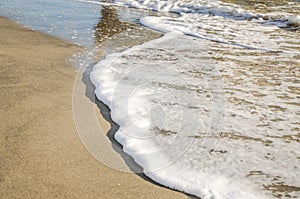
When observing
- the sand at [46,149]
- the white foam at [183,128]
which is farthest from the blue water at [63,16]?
the sand at [46,149]

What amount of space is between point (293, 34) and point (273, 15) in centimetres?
242

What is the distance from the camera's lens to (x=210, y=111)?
3109 millimetres

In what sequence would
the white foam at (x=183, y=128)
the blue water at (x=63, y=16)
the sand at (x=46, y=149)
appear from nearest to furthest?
the sand at (x=46, y=149) → the white foam at (x=183, y=128) → the blue water at (x=63, y=16)

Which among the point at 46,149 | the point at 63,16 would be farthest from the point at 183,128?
the point at 63,16

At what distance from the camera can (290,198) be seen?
2020 millimetres

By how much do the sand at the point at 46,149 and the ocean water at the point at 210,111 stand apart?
27cm

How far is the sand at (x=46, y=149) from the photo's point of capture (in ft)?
6.50

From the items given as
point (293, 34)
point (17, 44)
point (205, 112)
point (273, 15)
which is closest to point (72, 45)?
point (17, 44)

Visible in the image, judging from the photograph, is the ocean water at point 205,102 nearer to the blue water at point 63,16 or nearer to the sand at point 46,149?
the blue water at point 63,16

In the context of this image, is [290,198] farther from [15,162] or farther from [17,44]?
[17,44]

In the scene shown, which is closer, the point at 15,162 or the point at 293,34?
the point at 15,162

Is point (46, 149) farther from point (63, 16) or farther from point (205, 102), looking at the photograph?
point (63, 16)

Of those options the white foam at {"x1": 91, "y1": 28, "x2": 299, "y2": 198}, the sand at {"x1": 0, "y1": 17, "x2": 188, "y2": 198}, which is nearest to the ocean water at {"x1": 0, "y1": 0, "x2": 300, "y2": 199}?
the white foam at {"x1": 91, "y1": 28, "x2": 299, "y2": 198}

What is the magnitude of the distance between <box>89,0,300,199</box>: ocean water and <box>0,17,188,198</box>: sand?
27cm
